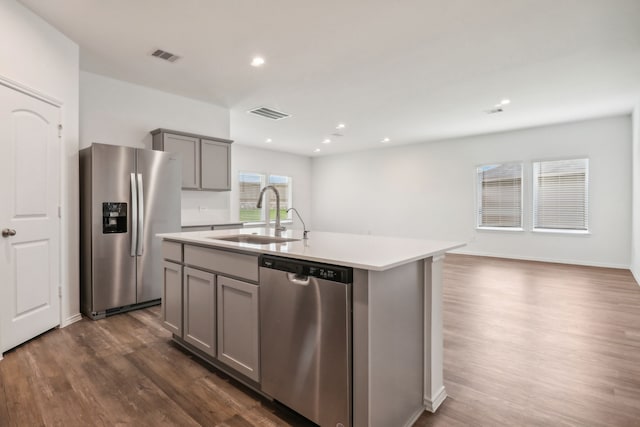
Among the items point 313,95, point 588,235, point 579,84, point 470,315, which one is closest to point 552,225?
point 588,235

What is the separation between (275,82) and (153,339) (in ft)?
10.6

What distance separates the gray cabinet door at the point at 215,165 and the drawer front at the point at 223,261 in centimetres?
254

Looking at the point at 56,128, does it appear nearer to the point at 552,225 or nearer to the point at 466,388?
the point at 466,388

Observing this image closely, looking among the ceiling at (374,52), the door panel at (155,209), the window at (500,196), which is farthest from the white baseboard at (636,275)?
the door panel at (155,209)

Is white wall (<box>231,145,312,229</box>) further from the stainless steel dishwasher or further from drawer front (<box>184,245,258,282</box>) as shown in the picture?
the stainless steel dishwasher

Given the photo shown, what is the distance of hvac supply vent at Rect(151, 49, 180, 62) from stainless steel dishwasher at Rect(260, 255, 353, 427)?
2784 mm

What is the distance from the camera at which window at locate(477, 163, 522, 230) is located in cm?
682

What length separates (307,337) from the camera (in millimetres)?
1596

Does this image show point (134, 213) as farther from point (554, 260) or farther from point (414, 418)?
point (554, 260)

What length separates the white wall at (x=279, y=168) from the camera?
825 cm

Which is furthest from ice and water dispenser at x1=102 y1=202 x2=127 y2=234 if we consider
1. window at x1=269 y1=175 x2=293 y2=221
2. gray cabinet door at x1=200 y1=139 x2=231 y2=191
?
window at x1=269 y1=175 x2=293 y2=221

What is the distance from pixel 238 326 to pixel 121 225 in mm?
2282

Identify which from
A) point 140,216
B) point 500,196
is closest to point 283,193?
point 500,196

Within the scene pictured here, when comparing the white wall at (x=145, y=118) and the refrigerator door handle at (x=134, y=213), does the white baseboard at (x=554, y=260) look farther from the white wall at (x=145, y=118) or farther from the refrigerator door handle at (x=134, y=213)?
the refrigerator door handle at (x=134, y=213)
